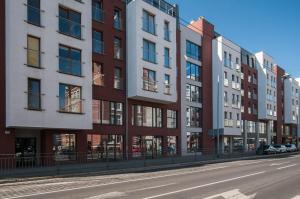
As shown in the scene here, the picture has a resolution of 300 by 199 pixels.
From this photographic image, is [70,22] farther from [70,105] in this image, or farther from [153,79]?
[153,79]

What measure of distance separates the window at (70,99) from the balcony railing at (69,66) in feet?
3.25

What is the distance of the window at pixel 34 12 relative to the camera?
25.1 meters

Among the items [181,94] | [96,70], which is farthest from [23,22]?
[181,94]

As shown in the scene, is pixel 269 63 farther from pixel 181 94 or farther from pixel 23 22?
pixel 23 22

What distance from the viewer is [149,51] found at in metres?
35.4

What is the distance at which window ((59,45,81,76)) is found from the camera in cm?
2719

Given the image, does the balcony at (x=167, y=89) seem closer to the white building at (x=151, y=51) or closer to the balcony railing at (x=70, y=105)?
the white building at (x=151, y=51)

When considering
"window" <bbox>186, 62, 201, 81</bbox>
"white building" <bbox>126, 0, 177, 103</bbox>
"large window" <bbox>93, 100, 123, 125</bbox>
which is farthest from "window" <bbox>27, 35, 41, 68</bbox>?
"window" <bbox>186, 62, 201, 81</bbox>

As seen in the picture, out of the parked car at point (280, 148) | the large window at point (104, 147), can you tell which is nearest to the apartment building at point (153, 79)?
the large window at point (104, 147)

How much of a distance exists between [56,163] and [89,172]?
→ 599 cm

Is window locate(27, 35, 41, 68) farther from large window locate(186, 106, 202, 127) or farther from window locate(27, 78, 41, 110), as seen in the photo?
large window locate(186, 106, 202, 127)

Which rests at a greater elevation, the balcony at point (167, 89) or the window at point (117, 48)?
the window at point (117, 48)

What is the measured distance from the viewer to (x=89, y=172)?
21812mm

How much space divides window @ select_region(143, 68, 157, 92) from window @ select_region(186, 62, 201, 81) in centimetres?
811
